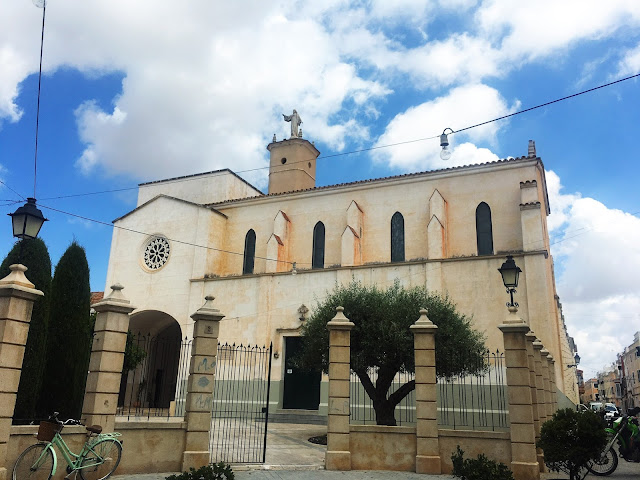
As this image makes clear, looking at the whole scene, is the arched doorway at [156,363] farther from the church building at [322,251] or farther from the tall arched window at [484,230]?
the tall arched window at [484,230]

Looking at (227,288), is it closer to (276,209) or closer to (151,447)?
(276,209)

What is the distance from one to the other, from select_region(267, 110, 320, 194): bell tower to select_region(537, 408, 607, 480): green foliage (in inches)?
878

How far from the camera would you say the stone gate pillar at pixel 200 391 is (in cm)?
1021

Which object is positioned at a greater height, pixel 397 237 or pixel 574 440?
pixel 397 237

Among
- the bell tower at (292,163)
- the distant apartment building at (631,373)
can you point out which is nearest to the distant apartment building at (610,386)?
the distant apartment building at (631,373)

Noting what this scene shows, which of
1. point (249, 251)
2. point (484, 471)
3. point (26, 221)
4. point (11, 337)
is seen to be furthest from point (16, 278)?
point (249, 251)

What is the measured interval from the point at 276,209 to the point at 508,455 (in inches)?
707

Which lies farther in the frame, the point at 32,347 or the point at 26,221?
the point at 32,347

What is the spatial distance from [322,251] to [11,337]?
17.8 metres

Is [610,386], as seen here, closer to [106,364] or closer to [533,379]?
[533,379]

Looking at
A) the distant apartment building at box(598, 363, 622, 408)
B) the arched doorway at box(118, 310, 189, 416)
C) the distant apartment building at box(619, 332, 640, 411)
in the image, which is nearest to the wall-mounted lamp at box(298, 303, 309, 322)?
the arched doorway at box(118, 310, 189, 416)

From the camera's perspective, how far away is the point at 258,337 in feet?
78.0

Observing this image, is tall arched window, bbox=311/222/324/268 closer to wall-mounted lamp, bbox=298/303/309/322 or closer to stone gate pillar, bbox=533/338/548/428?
wall-mounted lamp, bbox=298/303/309/322

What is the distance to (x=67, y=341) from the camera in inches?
478
